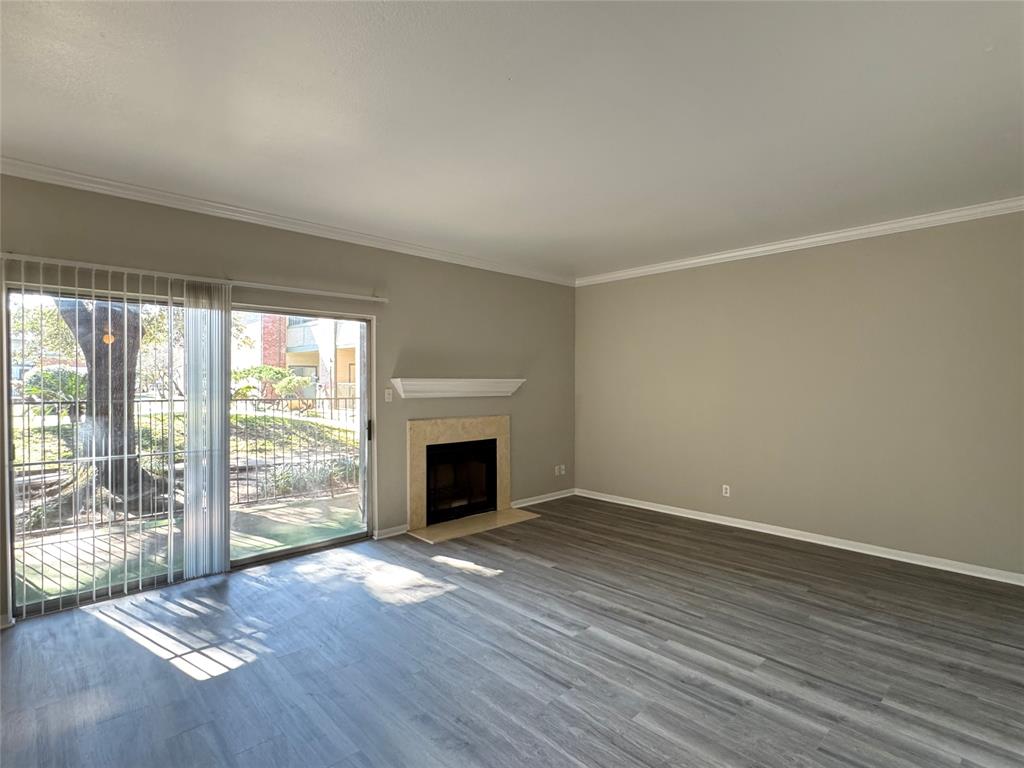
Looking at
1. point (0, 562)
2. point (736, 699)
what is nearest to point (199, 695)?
point (0, 562)

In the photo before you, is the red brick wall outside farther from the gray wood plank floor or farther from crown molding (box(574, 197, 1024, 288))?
crown molding (box(574, 197, 1024, 288))

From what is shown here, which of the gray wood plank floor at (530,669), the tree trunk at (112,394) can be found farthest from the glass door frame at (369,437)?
the tree trunk at (112,394)

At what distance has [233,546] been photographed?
4.02m

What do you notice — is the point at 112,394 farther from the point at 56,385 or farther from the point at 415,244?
the point at 415,244

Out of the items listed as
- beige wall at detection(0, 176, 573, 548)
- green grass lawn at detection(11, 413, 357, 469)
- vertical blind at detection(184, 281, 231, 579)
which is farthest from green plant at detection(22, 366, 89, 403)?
beige wall at detection(0, 176, 573, 548)

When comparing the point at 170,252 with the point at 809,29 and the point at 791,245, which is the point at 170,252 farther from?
the point at 791,245

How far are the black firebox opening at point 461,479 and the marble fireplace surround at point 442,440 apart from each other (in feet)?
0.22

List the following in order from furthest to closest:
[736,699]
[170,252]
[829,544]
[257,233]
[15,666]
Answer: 1. [829,544]
2. [257,233]
3. [170,252]
4. [15,666]
5. [736,699]

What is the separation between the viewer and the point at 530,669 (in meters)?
2.58

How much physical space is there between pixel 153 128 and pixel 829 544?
224 inches

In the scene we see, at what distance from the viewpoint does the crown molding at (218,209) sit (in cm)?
308

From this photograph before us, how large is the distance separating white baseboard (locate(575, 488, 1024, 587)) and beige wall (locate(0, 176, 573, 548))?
1243 millimetres

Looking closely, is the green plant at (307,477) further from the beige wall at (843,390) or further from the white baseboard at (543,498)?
the beige wall at (843,390)

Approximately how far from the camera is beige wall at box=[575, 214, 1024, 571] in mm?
3795
